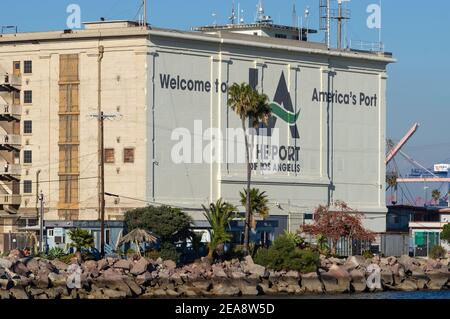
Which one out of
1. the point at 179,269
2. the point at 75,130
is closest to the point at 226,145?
the point at 75,130

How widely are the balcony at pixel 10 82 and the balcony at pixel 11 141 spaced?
380 centimetres

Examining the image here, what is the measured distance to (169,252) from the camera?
87750 millimetres

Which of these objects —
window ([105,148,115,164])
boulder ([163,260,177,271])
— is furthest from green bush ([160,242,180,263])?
window ([105,148,115,164])

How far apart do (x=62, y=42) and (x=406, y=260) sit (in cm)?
3119

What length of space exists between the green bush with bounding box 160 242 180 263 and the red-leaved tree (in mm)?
17376

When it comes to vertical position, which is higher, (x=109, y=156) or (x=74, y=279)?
(x=109, y=156)

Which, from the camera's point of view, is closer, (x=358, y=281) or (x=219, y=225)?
(x=358, y=281)

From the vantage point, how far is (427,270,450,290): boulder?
87750 mm

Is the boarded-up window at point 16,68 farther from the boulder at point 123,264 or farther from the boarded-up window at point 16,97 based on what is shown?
the boulder at point 123,264

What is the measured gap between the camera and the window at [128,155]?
9938 cm

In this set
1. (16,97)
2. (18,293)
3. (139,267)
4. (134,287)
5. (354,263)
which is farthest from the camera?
(16,97)

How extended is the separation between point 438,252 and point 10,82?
38350 millimetres

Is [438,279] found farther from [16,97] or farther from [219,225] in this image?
[16,97]

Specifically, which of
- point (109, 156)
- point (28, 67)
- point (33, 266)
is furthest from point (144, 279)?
point (28, 67)
